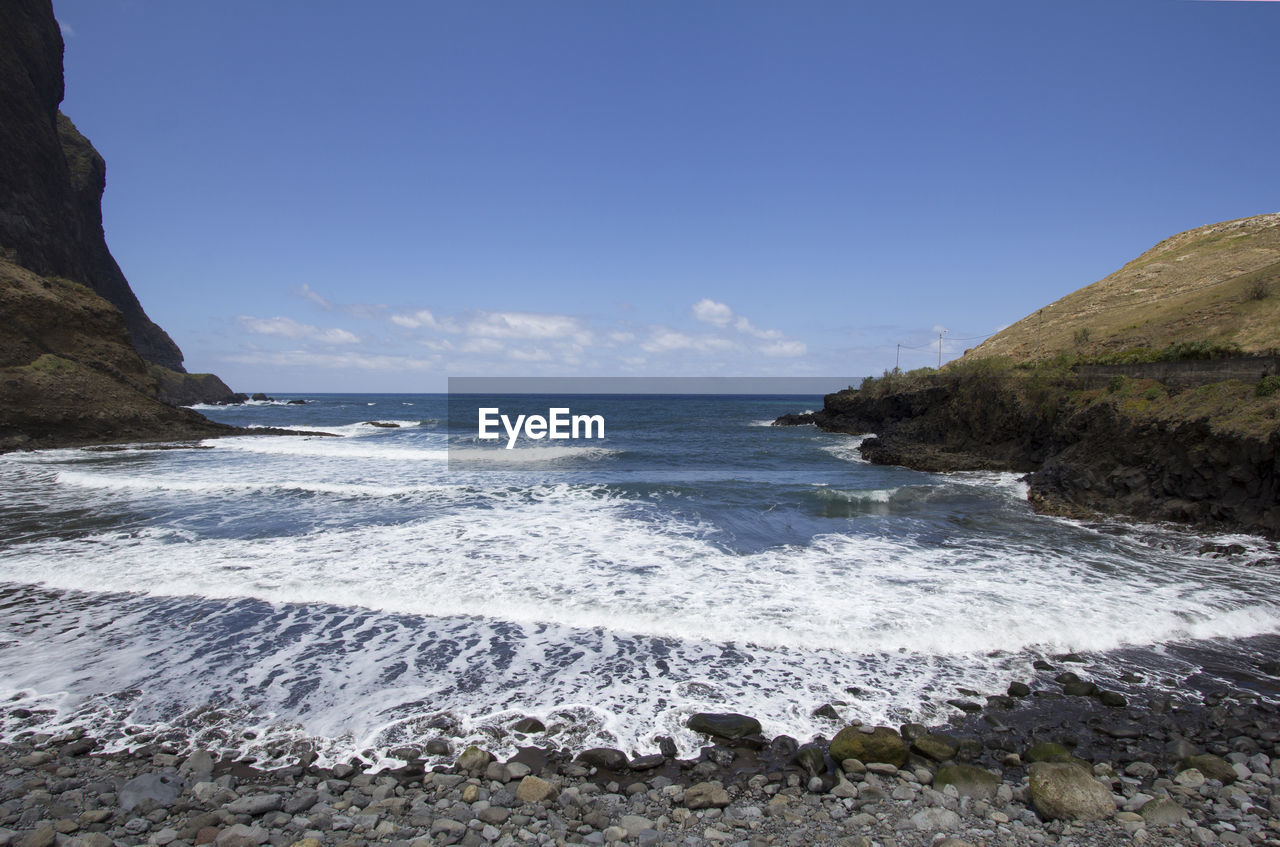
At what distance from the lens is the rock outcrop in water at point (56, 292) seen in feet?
92.9

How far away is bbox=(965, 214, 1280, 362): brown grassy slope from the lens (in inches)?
1220

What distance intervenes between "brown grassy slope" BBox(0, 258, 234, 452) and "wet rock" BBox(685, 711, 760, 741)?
34.2m

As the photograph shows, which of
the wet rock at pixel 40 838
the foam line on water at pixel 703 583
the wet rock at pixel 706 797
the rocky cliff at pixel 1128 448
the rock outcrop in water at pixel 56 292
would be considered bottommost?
the wet rock at pixel 706 797

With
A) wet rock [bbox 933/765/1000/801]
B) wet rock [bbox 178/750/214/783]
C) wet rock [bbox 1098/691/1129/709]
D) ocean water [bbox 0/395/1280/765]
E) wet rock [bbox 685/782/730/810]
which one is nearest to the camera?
wet rock [bbox 685/782/730/810]

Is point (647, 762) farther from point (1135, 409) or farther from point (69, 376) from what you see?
point (69, 376)

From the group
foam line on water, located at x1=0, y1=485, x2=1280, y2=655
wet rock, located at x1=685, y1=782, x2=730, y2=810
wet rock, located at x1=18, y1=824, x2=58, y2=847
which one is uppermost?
wet rock, located at x1=18, y1=824, x2=58, y2=847

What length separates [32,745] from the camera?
205 inches

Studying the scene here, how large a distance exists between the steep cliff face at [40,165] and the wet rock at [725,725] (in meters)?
55.5

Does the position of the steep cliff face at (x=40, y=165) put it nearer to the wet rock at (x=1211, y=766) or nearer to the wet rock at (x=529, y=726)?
the wet rock at (x=529, y=726)

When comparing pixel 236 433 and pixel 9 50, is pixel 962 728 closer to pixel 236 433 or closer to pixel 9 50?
pixel 236 433

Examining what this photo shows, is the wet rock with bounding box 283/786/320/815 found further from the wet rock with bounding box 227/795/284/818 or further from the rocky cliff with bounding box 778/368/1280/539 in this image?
the rocky cliff with bounding box 778/368/1280/539

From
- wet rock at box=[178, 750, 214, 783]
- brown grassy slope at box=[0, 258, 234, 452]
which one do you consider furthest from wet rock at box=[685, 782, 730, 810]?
brown grassy slope at box=[0, 258, 234, 452]

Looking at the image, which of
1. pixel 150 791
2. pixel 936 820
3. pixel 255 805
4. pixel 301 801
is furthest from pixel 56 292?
pixel 936 820

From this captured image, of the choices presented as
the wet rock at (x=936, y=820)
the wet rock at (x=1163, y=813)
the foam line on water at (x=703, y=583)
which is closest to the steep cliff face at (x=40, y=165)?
the foam line on water at (x=703, y=583)
